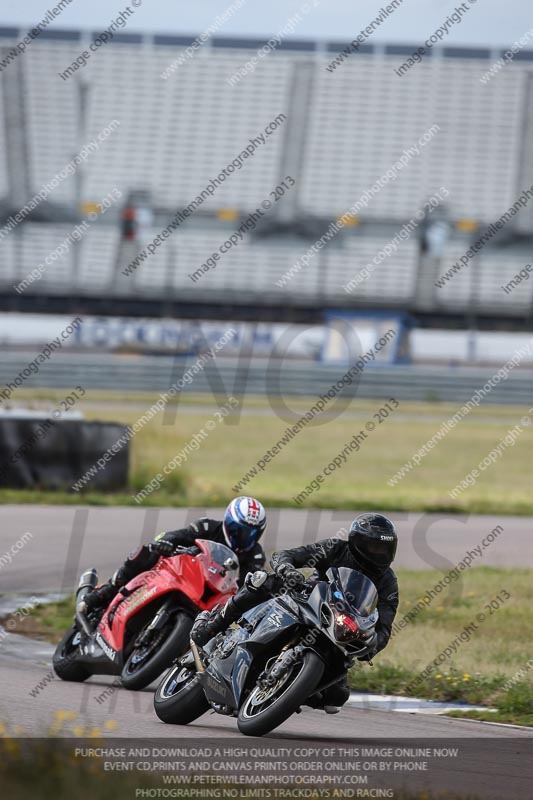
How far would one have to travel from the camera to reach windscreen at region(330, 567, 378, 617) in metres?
5.88

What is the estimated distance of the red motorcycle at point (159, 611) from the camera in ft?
23.3

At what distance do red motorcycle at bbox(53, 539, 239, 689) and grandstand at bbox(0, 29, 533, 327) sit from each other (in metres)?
36.7

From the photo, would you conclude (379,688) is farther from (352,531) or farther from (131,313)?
(131,313)

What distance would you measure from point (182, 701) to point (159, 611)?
79cm

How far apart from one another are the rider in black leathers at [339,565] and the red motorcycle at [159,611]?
0.61 meters

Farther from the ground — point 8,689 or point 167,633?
point 167,633

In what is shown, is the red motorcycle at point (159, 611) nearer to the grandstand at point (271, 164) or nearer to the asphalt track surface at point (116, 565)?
the asphalt track surface at point (116, 565)

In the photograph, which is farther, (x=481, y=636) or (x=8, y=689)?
(x=481, y=636)

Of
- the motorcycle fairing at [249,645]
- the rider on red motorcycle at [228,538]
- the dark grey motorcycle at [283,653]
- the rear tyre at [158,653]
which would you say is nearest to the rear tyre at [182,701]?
the dark grey motorcycle at [283,653]

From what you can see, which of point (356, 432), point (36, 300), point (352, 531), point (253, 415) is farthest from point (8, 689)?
point (36, 300)

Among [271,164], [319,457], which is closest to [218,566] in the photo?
[319,457]

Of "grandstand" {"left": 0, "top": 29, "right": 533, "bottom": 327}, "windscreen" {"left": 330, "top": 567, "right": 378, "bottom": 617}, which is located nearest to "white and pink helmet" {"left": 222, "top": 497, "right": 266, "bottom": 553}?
"windscreen" {"left": 330, "top": 567, "right": 378, "bottom": 617}

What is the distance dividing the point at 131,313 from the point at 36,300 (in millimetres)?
3232

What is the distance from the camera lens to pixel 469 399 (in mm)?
38938
